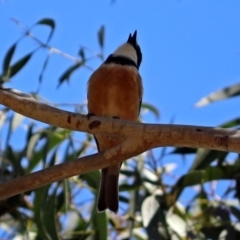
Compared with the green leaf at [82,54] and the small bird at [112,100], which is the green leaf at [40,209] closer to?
the small bird at [112,100]

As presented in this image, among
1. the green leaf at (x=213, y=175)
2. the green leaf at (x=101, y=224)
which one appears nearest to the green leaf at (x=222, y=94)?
the green leaf at (x=213, y=175)

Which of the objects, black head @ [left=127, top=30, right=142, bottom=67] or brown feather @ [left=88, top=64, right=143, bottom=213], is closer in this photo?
brown feather @ [left=88, top=64, right=143, bottom=213]

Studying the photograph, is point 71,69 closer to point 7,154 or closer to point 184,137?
point 7,154

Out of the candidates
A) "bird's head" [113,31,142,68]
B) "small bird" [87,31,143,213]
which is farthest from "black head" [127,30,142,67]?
"small bird" [87,31,143,213]

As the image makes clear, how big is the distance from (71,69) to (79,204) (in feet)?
2.04

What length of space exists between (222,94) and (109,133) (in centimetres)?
129

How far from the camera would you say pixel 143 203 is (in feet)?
10.5

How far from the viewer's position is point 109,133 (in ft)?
6.60

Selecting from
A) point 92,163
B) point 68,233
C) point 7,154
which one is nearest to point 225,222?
point 68,233

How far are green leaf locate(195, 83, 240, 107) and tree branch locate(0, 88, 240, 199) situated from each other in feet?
3.91

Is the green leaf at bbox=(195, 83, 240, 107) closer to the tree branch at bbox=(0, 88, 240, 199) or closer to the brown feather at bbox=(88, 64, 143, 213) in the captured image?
the brown feather at bbox=(88, 64, 143, 213)

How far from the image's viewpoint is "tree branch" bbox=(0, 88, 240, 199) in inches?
74.3

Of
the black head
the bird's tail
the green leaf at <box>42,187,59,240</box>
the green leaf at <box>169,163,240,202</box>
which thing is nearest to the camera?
the green leaf at <box>42,187,59,240</box>

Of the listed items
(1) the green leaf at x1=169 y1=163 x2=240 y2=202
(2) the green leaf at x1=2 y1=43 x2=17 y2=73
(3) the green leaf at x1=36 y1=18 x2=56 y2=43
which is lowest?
(1) the green leaf at x1=169 y1=163 x2=240 y2=202
